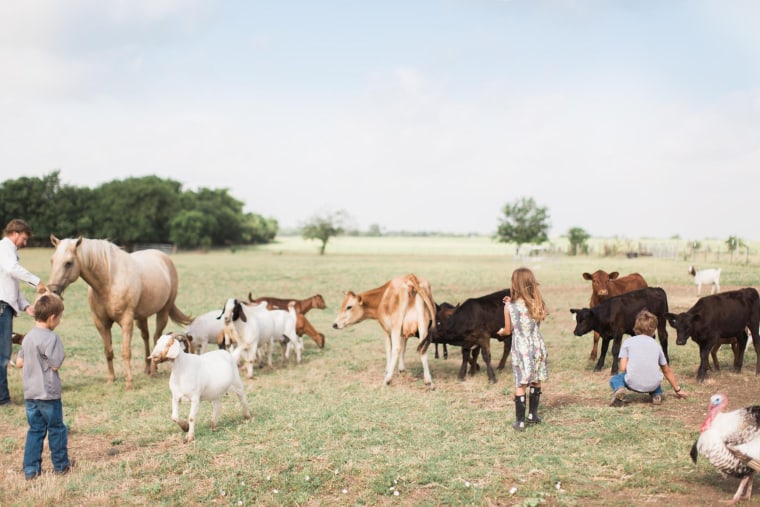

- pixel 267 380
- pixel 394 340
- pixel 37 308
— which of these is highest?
pixel 37 308

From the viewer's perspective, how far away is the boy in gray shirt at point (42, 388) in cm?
615

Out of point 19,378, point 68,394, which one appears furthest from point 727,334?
point 19,378

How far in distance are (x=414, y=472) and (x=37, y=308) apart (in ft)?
14.3

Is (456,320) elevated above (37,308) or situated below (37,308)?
below

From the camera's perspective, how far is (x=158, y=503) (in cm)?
541

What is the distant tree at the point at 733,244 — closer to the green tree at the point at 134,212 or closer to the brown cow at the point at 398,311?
the brown cow at the point at 398,311

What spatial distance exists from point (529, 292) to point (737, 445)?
118 inches

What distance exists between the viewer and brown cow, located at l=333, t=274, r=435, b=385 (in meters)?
10.4

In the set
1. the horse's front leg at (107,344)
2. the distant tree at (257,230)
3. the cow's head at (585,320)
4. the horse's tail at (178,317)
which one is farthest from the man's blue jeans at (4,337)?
the distant tree at (257,230)

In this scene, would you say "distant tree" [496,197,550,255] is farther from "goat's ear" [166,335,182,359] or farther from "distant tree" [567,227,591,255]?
"goat's ear" [166,335,182,359]

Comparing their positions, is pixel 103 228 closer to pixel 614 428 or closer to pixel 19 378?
pixel 19 378

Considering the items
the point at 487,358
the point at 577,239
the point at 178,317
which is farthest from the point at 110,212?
the point at 487,358

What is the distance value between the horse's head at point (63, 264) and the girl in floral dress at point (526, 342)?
725cm

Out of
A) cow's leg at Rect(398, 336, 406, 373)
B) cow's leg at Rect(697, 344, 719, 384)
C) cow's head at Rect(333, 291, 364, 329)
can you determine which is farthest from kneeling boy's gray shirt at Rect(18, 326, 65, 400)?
cow's leg at Rect(697, 344, 719, 384)
